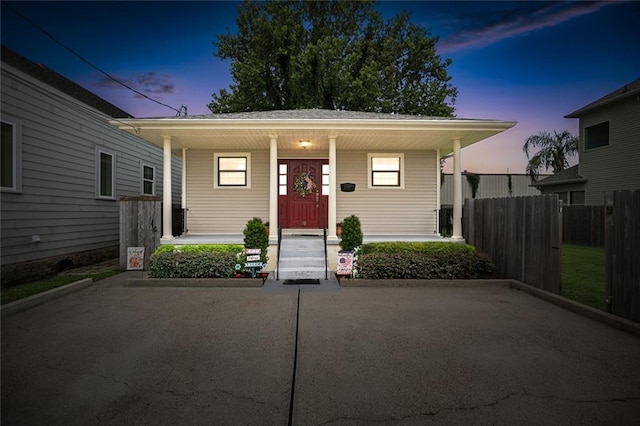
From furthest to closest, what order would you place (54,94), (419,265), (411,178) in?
(411,178) → (54,94) → (419,265)

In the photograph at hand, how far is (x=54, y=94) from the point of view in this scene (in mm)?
7898

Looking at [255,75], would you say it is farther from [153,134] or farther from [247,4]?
[153,134]

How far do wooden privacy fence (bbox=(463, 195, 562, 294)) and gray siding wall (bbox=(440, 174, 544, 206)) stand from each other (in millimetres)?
10759

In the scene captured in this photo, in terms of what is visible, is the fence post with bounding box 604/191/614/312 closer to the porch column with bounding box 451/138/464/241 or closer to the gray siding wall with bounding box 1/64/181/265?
the porch column with bounding box 451/138/464/241

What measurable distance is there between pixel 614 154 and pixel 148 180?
20.0 meters

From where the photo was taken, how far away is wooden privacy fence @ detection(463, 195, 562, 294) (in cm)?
547

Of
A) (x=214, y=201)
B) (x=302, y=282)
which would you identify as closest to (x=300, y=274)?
(x=302, y=282)

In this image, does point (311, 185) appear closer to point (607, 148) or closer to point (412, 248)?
point (412, 248)

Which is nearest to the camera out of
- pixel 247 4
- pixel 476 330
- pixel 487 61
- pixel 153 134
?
pixel 476 330

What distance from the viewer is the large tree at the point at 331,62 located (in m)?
17.7

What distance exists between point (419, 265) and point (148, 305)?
520 centimetres

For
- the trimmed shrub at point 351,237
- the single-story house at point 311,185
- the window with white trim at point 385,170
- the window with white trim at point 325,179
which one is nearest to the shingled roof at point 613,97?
the single-story house at point 311,185

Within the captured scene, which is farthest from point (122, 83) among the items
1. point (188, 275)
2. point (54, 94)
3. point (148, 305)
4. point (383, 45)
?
point (383, 45)

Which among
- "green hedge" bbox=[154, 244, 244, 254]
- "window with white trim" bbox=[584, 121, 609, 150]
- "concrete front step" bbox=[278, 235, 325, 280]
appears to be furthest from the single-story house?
"window with white trim" bbox=[584, 121, 609, 150]
